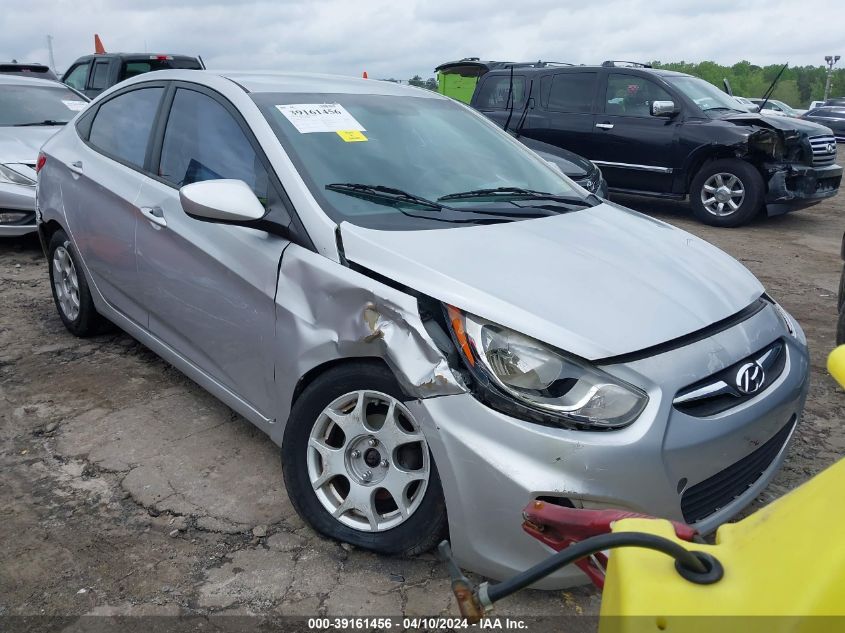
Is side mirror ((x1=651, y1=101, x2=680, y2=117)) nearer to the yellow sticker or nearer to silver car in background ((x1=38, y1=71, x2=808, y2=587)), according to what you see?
silver car in background ((x1=38, y1=71, x2=808, y2=587))

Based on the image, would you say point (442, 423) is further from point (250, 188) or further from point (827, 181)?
point (827, 181)

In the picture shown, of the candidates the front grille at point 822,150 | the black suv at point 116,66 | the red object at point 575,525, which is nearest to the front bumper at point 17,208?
the black suv at point 116,66

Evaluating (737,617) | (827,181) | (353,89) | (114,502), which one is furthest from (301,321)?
(827,181)

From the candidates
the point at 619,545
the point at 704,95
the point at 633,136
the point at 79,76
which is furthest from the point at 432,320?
the point at 79,76

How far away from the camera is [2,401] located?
3.69 meters

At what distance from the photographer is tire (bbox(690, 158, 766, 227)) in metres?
8.38

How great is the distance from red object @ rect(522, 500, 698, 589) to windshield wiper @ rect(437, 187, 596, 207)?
162 centimetres

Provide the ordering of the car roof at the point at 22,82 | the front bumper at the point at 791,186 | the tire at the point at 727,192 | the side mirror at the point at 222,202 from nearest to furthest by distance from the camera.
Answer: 1. the side mirror at the point at 222,202
2. the car roof at the point at 22,82
3. the front bumper at the point at 791,186
4. the tire at the point at 727,192

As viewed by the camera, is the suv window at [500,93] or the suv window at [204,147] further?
the suv window at [500,93]

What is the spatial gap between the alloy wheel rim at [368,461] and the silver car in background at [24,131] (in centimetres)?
490

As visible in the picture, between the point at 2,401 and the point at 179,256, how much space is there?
136 cm

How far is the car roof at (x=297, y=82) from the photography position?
323cm

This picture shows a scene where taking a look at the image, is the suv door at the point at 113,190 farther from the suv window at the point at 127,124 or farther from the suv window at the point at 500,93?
the suv window at the point at 500,93

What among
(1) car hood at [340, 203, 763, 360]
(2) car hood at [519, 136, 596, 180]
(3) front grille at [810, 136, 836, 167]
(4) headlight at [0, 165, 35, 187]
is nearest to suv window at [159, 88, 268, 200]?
(1) car hood at [340, 203, 763, 360]
